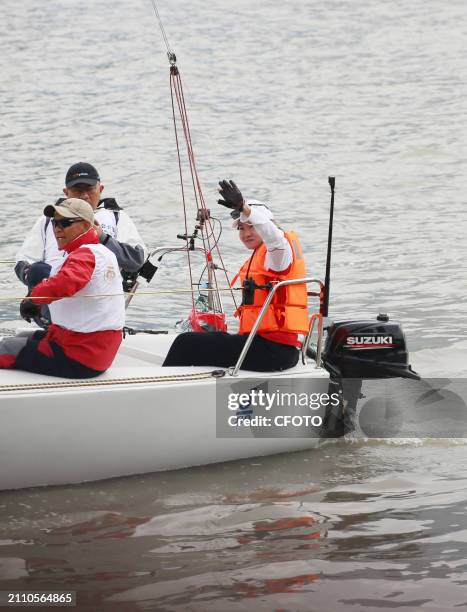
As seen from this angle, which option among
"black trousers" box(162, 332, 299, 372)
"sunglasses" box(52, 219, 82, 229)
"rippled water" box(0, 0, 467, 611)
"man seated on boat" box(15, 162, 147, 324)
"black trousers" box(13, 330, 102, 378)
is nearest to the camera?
"rippled water" box(0, 0, 467, 611)

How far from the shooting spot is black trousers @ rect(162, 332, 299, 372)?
5.12m

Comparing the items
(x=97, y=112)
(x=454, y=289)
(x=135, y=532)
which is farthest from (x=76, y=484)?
(x=97, y=112)

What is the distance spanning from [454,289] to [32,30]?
19.5 meters

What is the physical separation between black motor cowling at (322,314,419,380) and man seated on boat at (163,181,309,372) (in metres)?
0.26

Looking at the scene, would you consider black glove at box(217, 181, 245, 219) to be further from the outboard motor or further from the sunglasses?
the outboard motor

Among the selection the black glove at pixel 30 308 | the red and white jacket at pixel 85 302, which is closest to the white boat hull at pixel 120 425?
the red and white jacket at pixel 85 302

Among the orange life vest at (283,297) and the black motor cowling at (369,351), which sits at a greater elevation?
the orange life vest at (283,297)

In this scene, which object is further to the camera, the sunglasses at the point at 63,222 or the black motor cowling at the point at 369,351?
the black motor cowling at the point at 369,351

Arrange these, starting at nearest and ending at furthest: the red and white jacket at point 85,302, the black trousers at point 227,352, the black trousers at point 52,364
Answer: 1. the red and white jacket at point 85,302
2. the black trousers at point 52,364
3. the black trousers at point 227,352

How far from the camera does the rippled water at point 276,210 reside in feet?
13.5

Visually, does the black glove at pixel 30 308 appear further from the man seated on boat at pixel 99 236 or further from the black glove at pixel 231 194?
the black glove at pixel 231 194

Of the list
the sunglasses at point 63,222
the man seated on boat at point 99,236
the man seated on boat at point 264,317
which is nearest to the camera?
the sunglasses at point 63,222

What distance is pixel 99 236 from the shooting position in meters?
5.21

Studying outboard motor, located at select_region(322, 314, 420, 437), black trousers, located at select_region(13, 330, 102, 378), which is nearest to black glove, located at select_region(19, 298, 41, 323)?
black trousers, located at select_region(13, 330, 102, 378)
